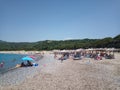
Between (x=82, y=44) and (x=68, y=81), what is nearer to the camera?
(x=68, y=81)

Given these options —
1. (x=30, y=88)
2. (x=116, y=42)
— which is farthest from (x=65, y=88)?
(x=116, y=42)

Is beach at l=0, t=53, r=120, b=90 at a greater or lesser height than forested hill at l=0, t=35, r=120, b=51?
lesser

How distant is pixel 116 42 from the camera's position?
6494cm

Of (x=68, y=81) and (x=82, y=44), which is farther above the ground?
(x=82, y=44)

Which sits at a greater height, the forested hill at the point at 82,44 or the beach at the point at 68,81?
the forested hill at the point at 82,44

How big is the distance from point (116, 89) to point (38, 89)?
14.9 ft

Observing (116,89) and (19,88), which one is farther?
(19,88)

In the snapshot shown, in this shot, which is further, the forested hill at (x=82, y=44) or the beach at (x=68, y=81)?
the forested hill at (x=82, y=44)

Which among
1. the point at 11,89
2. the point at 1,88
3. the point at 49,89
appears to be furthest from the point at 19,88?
the point at 49,89

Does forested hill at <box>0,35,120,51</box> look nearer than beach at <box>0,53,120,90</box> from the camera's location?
No

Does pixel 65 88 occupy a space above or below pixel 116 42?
below

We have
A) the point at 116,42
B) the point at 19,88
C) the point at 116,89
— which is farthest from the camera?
the point at 116,42

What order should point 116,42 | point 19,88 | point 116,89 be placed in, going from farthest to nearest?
point 116,42 < point 19,88 < point 116,89

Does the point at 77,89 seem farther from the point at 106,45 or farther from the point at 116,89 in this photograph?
the point at 106,45
